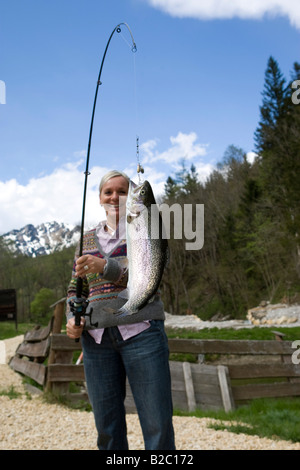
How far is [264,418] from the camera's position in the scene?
20.4 ft

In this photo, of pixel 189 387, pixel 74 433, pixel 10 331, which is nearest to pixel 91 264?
pixel 74 433

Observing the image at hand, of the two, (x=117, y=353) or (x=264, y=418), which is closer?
(x=117, y=353)

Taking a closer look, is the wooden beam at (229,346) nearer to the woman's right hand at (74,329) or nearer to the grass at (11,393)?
the grass at (11,393)

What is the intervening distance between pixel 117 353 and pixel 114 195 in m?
0.92

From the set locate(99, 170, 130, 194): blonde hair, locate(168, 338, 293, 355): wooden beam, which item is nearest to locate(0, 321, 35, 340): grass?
locate(168, 338, 293, 355): wooden beam

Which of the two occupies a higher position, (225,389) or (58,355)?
(58,355)

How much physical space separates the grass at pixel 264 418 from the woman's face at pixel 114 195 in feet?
15.7

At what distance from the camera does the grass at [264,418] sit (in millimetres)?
5625

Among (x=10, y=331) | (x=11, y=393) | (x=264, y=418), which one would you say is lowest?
(x=10, y=331)

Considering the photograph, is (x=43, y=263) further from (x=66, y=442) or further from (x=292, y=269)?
(x=66, y=442)

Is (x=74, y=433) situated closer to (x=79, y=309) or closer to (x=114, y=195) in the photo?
(x=79, y=309)

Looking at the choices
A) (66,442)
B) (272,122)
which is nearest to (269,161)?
(272,122)

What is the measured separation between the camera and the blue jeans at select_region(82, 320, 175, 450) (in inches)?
88.6
